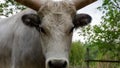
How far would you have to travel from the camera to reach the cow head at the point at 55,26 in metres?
7.60

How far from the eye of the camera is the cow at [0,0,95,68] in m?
7.77

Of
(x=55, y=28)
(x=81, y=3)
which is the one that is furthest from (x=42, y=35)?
(x=81, y=3)

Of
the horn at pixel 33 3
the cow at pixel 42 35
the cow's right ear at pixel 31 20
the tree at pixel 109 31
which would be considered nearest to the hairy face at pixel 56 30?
the cow at pixel 42 35

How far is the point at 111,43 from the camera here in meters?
21.0

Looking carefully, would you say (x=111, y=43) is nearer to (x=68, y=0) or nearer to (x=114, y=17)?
(x=114, y=17)

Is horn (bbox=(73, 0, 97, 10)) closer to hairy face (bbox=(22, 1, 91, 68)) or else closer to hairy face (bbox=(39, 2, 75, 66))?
hairy face (bbox=(22, 1, 91, 68))

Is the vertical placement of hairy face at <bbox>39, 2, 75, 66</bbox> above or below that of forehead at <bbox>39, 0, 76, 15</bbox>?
below

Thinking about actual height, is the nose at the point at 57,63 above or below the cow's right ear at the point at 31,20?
below

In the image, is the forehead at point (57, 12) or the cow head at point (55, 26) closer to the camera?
the cow head at point (55, 26)

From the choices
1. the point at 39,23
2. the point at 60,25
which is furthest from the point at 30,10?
the point at 60,25

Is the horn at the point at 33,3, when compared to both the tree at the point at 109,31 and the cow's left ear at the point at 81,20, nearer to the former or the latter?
the cow's left ear at the point at 81,20

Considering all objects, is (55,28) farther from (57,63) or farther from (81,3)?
(81,3)

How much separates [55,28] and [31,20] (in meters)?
0.81

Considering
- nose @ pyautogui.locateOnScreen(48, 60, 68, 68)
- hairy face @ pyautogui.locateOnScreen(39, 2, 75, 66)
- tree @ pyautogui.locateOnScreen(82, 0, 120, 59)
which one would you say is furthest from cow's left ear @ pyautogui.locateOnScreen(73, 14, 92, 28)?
tree @ pyautogui.locateOnScreen(82, 0, 120, 59)
